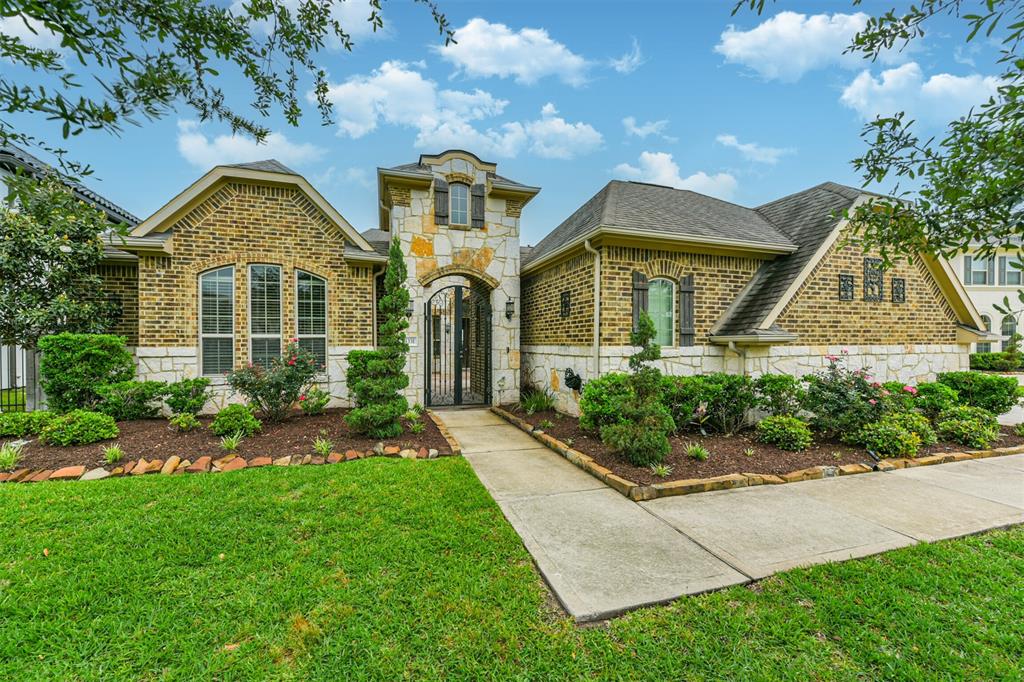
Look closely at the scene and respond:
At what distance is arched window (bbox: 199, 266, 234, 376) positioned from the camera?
28.8 ft

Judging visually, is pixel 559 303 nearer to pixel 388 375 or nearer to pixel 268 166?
pixel 388 375

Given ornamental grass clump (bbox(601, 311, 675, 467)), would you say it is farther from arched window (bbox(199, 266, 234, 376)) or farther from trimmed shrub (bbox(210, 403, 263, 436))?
arched window (bbox(199, 266, 234, 376))

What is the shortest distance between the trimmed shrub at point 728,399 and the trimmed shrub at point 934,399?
362 cm

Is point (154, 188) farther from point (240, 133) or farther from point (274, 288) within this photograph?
point (274, 288)

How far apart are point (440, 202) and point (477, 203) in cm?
90

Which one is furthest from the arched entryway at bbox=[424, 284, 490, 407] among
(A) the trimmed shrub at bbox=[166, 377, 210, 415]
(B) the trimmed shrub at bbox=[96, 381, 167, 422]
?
(B) the trimmed shrub at bbox=[96, 381, 167, 422]

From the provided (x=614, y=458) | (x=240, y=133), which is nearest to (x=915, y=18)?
(x=240, y=133)

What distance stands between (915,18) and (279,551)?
574 centimetres

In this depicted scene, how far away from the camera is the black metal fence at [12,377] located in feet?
28.5

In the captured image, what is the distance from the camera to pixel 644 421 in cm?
586

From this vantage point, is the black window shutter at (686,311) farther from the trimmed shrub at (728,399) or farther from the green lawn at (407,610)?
the green lawn at (407,610)

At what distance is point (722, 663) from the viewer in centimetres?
246

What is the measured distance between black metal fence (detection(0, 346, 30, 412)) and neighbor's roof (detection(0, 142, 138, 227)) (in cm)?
354

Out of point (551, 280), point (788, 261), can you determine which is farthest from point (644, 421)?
point (788, 261)
